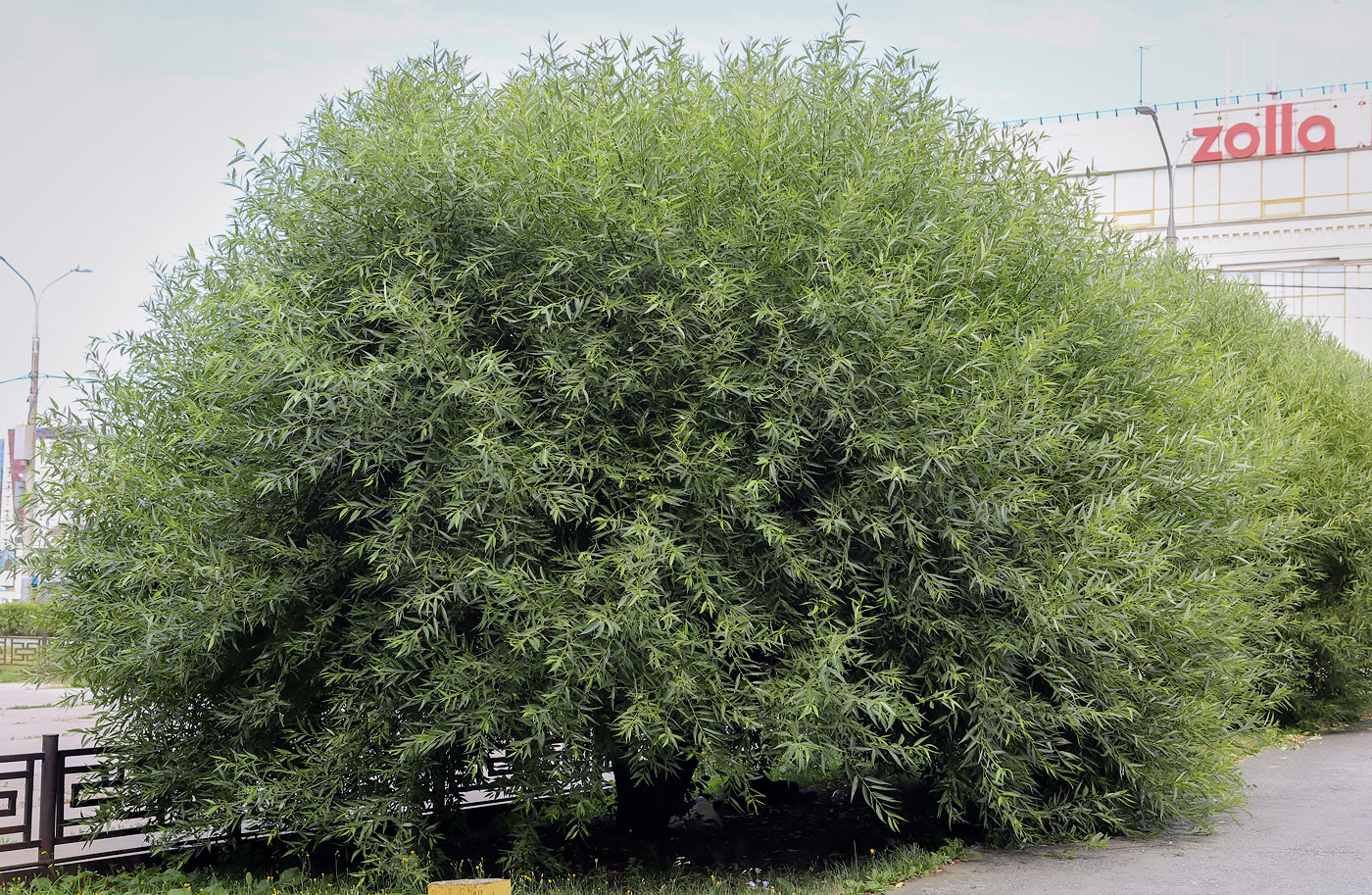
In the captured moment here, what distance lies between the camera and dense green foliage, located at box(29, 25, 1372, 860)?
622 cm

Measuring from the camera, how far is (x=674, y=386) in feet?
21.4

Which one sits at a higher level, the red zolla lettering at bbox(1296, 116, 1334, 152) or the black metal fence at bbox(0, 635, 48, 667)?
the red zolla lettering at bbox(1296, 116, 1334, 152)

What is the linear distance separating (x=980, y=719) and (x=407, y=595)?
367 centimetres

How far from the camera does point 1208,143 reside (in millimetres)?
33375

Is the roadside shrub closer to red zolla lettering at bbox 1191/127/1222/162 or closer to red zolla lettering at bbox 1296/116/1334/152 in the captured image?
red zolla lettering at bbox 1296/116/1334/152

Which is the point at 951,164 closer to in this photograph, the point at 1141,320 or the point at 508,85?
the point at 1141,320

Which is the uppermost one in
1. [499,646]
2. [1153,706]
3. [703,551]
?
[703,551]

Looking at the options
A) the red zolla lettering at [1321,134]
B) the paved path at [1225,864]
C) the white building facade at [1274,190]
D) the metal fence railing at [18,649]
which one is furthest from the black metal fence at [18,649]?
the red zolla lettering at [1321,134]

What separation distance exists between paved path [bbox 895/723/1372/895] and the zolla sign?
30002 millimetres

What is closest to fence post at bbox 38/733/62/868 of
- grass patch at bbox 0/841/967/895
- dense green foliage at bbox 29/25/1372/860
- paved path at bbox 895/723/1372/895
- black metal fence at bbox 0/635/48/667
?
grass patch at bbox 0/841/967/895

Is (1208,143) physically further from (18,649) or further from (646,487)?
(18,649)

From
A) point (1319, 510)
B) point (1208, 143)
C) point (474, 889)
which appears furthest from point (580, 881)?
point (1208, 143)

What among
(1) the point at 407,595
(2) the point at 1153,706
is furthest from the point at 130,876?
(2) the point at 1153,706

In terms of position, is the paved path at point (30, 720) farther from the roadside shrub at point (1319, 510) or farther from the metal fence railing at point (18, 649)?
the roadside shrub at point (1319, 510)
